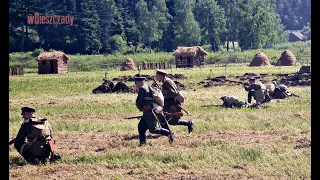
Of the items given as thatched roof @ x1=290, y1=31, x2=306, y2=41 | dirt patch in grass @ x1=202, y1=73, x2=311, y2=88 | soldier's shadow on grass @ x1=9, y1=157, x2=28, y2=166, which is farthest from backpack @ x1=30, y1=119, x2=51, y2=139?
thatched roof @ x1=290, y1=31, x2=306, y2=41

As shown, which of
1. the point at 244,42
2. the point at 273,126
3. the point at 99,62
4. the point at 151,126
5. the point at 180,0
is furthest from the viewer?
the point at 180,0

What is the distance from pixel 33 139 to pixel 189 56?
50504mm

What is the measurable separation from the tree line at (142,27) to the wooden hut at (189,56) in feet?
73.5

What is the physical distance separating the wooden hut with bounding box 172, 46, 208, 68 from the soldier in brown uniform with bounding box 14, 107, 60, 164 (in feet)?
164

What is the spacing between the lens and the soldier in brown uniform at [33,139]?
31.4 ft

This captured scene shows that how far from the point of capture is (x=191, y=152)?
33.4 feet

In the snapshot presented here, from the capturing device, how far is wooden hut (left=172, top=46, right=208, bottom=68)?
195 ft

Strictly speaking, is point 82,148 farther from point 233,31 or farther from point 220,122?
point 233,31

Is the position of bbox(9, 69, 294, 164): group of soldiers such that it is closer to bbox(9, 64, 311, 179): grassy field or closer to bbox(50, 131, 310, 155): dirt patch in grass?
bbox(9, 64, 311, 179): grassy field

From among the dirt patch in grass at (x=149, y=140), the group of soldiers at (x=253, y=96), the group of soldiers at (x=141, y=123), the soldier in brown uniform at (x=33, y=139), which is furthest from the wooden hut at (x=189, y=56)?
the soldier in brown uniform at (x=33, y=139)

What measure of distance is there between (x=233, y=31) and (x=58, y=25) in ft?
98.2

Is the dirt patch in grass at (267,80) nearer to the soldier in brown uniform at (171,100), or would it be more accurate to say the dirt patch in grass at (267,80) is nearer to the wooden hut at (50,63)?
the soldier in brown uniform at (171,100)

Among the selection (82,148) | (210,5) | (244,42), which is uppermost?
(210,5)

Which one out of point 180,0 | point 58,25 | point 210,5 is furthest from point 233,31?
point 58,25
